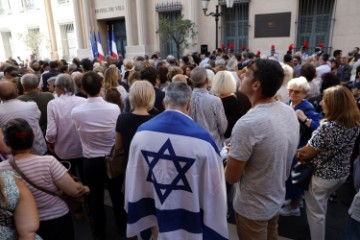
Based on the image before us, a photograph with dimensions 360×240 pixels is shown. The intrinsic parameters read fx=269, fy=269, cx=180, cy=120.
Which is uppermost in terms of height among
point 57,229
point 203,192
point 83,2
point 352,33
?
point 83,2

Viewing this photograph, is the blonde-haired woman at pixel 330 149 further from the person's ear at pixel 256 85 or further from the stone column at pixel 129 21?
the stone column at pixel 129 21

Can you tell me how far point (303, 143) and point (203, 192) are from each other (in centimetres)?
193

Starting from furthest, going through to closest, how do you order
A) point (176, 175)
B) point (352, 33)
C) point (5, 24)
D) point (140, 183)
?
point (5, 24) → point (352, 33) → point (140, 183) → point (176, 175)

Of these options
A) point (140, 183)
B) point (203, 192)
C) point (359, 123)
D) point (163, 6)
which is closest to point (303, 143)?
point (359, 123)

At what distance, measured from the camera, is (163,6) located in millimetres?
16328

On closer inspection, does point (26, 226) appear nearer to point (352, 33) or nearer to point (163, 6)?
point (352, 33)

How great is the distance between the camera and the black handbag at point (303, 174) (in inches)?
101

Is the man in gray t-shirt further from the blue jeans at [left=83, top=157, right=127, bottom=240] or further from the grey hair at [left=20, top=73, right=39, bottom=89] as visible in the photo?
the grey hair at [left=20, top=73, right=39, bottom=89]

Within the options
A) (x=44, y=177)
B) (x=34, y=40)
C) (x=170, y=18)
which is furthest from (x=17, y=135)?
(x=34, y=40)

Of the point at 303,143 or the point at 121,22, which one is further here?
the point at 121,22

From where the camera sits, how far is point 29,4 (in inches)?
934

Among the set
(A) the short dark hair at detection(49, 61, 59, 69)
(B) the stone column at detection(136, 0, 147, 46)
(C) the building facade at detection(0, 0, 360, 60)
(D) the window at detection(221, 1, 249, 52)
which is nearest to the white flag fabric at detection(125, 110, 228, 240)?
(A) the short dark hair at detection(49, 61, 59, 69)

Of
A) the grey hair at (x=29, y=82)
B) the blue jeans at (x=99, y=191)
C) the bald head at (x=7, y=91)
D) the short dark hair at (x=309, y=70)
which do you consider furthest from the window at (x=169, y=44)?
the blue jeans at (x=99, y=191)

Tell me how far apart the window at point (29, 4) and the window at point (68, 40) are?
10.9 ft
